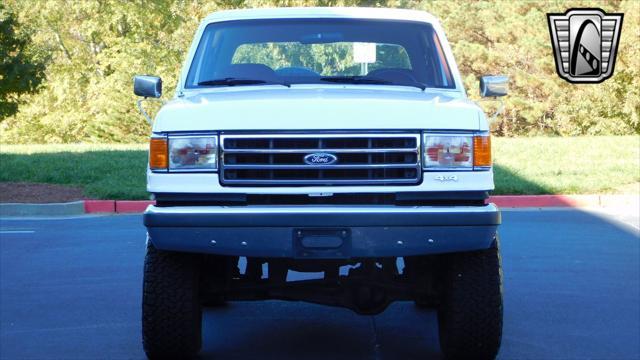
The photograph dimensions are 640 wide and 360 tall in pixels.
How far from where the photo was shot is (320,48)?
7570 millimetres

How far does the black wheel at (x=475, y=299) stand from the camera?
6.00 metres

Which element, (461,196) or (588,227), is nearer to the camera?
(461,196)

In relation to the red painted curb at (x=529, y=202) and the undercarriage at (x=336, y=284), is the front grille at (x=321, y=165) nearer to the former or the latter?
the undercarriage at (x=336, y=284)

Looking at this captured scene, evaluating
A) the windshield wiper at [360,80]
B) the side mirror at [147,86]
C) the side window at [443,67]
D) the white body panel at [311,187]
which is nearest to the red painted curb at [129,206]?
the side mirror at [147,86]

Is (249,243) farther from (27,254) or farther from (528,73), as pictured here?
(528,73)

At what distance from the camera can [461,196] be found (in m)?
5.76

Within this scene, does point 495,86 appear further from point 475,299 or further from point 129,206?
point 129,206

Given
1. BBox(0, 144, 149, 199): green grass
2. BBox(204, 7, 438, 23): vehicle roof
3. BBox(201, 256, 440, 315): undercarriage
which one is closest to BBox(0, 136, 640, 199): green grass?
BBox(0, 144, 149, 199): green grass

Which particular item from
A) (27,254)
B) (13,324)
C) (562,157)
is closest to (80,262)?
(27,254)

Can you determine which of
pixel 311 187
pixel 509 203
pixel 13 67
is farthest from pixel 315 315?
pixel 13 67

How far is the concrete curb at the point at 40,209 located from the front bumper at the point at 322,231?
435 inches

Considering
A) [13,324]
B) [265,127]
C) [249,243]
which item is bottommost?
[13,324]

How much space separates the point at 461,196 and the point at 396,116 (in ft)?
1.67

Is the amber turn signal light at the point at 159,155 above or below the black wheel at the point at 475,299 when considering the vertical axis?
above
